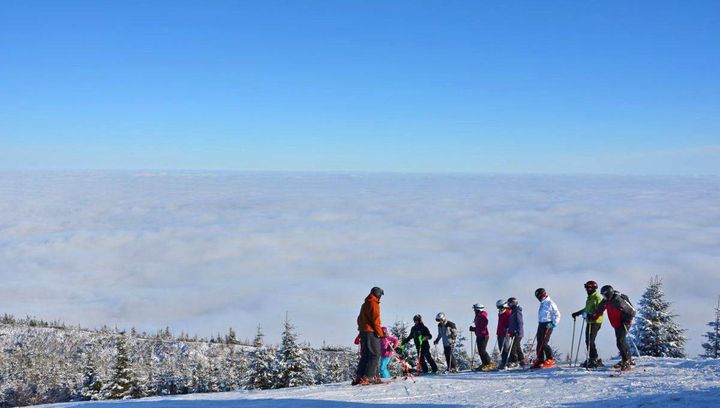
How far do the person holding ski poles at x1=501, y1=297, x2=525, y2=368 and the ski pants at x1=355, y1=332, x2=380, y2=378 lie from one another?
404 centimetres

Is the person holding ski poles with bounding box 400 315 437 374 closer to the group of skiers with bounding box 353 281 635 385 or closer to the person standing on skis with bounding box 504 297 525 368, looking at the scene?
the group of skiers with bounding box 353 281 635 385

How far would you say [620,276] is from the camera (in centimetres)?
15588

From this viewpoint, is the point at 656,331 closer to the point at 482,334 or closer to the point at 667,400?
the point at 482,334

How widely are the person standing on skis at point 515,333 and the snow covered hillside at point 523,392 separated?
4.87 feet

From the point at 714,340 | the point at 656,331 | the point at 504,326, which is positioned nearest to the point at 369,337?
the point at 504,326

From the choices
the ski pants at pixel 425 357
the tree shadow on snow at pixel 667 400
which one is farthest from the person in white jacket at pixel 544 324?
the tree shadow on snow at pixel 667 400

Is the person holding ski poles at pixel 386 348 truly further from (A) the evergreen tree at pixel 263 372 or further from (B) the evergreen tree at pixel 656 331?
(A) the evergreen tree at pixel 263 372

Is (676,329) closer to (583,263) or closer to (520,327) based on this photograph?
(520,327)

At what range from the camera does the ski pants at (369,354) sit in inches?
467

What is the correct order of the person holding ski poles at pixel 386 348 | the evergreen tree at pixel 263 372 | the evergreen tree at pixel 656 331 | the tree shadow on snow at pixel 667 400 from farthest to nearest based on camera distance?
the evergreen tree at pixel 263 372, the evergreen tree at pixel 656 331, the person holding ski poles at pixel 386 348, the tree shadow on snow at pixel 667 400

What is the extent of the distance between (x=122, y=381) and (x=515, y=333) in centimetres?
2467

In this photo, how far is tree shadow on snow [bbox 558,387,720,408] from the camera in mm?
8148

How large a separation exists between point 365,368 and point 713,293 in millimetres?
164108

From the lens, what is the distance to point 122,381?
29.8 metres
